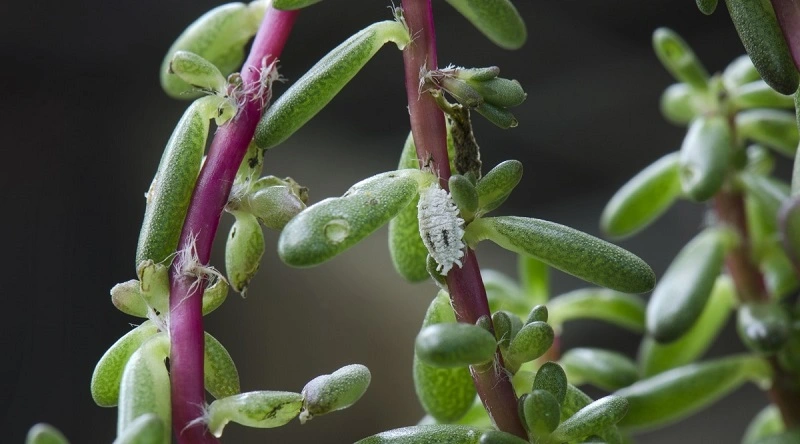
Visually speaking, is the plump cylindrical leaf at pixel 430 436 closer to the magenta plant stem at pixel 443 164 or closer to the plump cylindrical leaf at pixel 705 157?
the magenta plant stem at pixel 443 164

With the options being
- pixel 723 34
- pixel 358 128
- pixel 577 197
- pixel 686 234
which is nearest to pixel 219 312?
pixel 358 128

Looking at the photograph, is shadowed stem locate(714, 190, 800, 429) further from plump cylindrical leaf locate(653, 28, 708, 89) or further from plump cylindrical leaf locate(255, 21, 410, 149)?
plump cylindrical leaf locate(255, 21, 410, 149)

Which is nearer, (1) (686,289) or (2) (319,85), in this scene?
(2) (319,85)

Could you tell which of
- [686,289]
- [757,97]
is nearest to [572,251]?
[686,289]

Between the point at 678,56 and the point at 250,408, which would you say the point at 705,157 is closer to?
the point at 678,56

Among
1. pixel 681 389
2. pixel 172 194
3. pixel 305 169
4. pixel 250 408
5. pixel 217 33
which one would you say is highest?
pixel 305 169

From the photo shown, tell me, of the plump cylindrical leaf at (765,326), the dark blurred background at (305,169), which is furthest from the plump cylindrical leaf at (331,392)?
the dark blurred background at (305,169)
